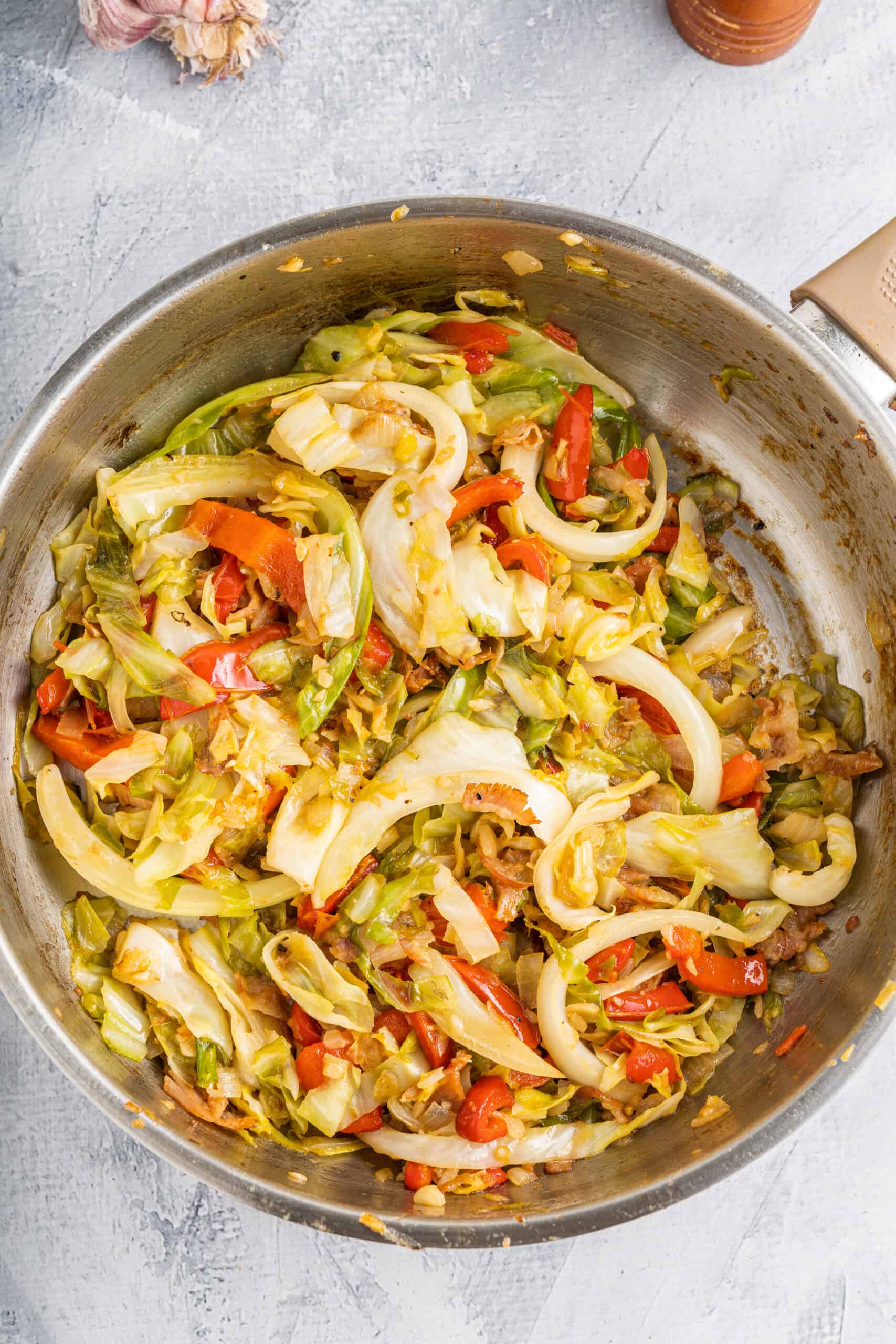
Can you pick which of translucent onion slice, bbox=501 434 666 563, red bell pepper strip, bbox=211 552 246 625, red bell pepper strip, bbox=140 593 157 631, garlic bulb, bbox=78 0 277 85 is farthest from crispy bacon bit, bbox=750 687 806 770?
garlic bulb, bbox=78 0 277 85

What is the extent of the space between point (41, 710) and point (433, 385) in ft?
3.83

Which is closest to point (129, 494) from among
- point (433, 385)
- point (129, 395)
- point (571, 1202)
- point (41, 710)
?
point (129, 395)

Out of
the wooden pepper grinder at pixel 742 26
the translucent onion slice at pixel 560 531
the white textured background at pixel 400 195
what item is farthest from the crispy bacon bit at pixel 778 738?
the wooden pepper grinder at pixel 742 26

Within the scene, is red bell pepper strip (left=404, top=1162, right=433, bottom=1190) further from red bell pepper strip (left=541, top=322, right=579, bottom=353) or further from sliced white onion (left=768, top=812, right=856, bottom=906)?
red bell pepper strip (left=541, top=322, right=579, bottom=353)

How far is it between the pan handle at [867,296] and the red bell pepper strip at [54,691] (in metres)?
1.82

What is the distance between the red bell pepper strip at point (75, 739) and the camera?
2.15 metres

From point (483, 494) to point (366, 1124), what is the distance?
1.45 metres

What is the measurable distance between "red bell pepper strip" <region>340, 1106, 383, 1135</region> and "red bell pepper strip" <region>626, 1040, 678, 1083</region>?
1.90 feet

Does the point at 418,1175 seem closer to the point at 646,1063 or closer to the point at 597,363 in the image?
the point at 646,1063

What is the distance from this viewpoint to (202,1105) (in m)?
2.14

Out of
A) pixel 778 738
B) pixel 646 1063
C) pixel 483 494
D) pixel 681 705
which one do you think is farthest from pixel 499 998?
pixel 483 494

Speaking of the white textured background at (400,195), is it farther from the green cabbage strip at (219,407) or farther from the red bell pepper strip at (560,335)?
the green cabbage strip at (219,407)

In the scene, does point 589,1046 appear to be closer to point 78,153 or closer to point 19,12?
point 78,153

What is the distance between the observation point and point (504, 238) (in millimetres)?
2191
